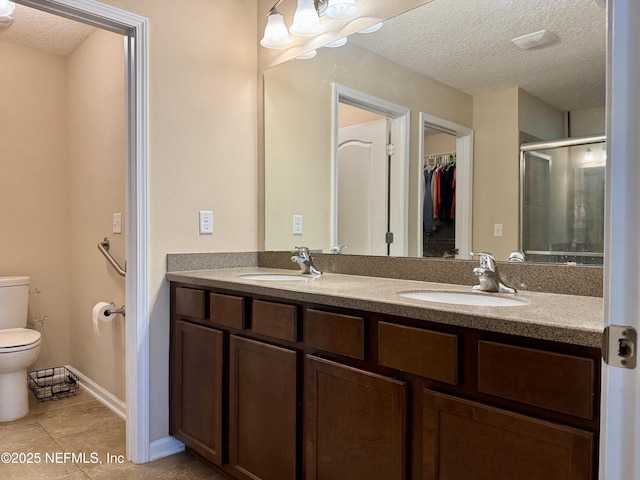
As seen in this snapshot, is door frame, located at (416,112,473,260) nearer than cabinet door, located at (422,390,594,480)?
No

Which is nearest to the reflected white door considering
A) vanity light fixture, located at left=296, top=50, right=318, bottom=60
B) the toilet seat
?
vanity light fixture, located at left=296, top=50, right=318, bottom=60

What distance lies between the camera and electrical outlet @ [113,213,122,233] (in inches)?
102

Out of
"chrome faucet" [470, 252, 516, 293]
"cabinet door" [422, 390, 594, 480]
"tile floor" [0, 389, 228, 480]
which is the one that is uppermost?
"chrome faucet" [470, 252, 516, 293]

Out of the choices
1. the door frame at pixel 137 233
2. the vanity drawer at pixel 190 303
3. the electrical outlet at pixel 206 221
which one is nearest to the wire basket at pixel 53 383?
the door frame at pixel 137 233

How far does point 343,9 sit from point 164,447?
2.17 metres

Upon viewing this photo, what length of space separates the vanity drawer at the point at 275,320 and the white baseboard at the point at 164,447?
0.89 m

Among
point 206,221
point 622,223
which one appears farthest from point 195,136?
point 622,223

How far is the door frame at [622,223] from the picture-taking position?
22.5 inches

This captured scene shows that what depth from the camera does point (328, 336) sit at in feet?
4.59

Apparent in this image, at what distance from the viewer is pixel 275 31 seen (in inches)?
88.6

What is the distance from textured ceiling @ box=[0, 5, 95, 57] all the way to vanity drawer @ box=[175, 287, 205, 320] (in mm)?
1899

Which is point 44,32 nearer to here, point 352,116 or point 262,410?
point 352,116

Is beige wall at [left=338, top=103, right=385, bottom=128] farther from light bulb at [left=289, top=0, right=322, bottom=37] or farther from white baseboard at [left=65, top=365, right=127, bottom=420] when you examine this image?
white baseboard at [left=65, top=365, right=127, bottom=420]

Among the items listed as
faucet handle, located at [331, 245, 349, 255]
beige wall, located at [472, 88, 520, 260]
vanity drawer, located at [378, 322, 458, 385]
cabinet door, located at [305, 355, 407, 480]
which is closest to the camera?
vanity drawer, located at [378, 322, 458, 385]
